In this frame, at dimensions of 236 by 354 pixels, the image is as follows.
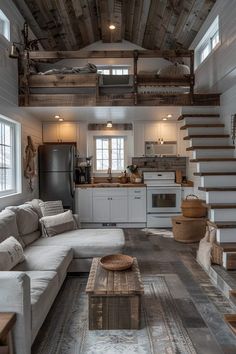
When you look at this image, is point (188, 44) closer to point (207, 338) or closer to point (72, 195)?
point (72, 195)

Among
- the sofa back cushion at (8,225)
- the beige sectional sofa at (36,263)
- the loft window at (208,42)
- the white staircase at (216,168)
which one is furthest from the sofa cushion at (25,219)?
the loft window at (208,42)

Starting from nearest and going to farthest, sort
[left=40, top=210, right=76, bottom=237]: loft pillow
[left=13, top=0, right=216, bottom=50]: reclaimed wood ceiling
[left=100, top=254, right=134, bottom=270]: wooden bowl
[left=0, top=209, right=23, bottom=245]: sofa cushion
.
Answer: [left=100, top=254, right=134, bottom=270]: wooden bowl < [left=0, top=209, right=23, bottom=245]: sofa cushion < [left=40, top=210, right=76, bottom=237]: loft pillow < [left=13, top=0, right=216, bottom=50]: reclaimed wood ceiling

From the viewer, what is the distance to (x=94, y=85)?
4.86 metres

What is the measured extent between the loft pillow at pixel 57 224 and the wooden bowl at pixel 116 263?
4.43 ft

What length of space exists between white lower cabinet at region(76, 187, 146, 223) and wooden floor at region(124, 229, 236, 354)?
957mm

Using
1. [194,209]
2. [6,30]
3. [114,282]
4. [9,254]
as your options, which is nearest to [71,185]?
[194,209]

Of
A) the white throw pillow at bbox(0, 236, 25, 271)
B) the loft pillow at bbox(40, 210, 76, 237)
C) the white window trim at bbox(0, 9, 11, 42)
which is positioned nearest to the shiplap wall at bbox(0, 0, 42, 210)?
the white window trim at bbox(0, 9, 11, 42)

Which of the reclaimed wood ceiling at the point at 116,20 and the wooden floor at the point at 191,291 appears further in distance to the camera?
the reclaimed wood ceiling at the point at 116,20

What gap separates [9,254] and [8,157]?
8.03 feet

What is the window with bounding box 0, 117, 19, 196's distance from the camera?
440 centimetres

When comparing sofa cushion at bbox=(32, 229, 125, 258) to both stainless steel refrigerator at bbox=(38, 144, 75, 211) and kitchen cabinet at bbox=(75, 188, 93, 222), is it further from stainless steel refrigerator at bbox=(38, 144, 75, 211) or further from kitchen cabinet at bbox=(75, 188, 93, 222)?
kitchen cabinet at bbox=(75, 188, 93, 222)

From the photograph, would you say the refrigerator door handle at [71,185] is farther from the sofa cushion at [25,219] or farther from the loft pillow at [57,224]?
the sofa cushion at [25,219]

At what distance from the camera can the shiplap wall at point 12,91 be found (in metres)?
4.15

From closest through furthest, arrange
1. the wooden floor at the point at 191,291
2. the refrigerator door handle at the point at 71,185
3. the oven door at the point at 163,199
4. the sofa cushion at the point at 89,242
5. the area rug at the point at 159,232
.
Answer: the wooden floor at the point at 191,291
the sofa cushion at the point at 89,242
the area rug at the point at 159,232
the refrigerator door handle at the point at 71,185
the oven door at the point at 163,199
